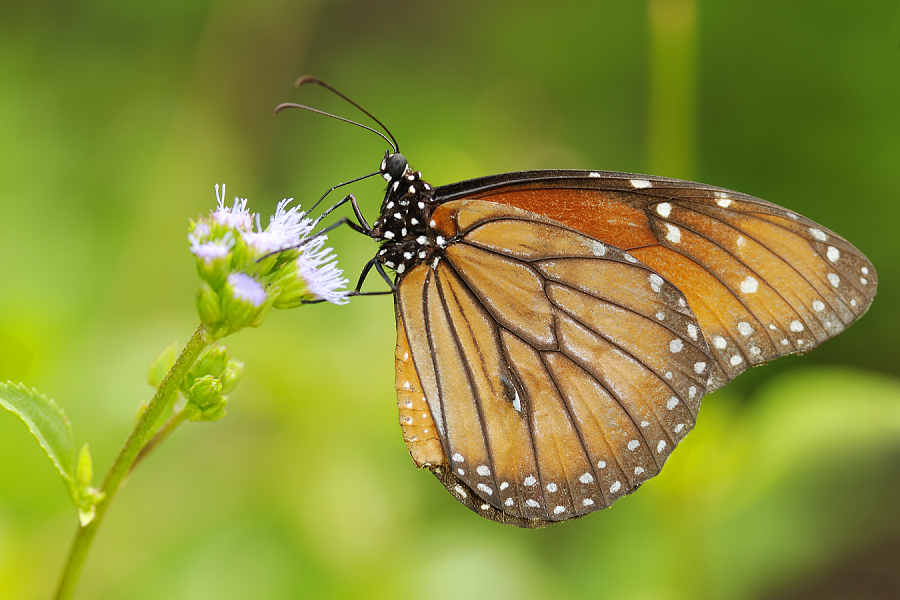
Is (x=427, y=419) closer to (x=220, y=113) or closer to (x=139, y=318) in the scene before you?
(x=139, y=318)

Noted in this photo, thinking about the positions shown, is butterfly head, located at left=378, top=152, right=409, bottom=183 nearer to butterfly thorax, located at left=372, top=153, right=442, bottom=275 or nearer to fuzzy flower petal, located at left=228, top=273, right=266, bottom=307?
butterfly thorax, located at left=372, top=153, right=442, bottom=275

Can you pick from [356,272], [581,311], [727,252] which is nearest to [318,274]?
[581,311]

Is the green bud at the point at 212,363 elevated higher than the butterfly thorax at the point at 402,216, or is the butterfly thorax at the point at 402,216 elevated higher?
the butterfly thorax at the point at 402,216

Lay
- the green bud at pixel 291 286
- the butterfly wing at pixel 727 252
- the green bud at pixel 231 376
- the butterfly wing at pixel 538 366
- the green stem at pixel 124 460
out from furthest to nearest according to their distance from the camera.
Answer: the butterfly wing at pixel 727 252, the butterfly wing at pixel 538 366, the green bud at pixel 291 286, the green bud at pixel 231 376, the green stem at pixel 124 460

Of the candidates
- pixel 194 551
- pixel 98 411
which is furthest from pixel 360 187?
pixel 194 551

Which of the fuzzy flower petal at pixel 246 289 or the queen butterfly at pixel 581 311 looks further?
the queen butterfly at pixel 581 311

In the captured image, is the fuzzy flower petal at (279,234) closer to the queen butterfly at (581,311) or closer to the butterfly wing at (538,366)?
the queen butterfly at (581,311)

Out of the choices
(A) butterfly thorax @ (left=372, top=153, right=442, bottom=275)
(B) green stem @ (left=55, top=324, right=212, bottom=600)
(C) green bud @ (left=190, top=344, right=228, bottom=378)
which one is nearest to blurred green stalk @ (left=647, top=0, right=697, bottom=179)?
(A) butterfly thorax @ (left=372, top=153, right=442, bottom=275)

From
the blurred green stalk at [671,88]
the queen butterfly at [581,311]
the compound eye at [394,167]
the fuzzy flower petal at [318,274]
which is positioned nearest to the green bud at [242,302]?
the fuzzy flower petal at [318,274]

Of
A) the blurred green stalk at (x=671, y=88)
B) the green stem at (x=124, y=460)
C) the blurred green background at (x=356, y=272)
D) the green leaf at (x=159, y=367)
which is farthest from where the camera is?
the blurred green stalk at (x=671, y=88)
